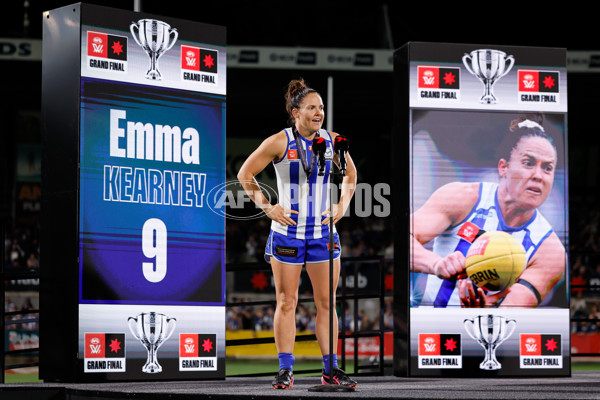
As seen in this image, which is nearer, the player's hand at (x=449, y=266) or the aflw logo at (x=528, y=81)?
the player's hand at (x=449, y=266)

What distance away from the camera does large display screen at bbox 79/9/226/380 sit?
19.2 feet

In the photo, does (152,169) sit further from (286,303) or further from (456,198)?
(456,198)

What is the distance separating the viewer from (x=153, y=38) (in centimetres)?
618

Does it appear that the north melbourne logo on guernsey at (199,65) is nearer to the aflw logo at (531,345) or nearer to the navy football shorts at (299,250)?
the navy football shorts at (299,250)

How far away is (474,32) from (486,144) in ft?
56.2

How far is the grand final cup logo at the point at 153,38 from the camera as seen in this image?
6.12 metres

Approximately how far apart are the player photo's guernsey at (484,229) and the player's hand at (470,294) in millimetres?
39

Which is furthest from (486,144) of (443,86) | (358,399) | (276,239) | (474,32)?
(474,32)

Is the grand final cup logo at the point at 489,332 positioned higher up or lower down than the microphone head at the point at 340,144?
lower down

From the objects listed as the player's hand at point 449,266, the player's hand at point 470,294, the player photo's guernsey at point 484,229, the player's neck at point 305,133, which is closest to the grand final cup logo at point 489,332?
the player's hand at point 470,294

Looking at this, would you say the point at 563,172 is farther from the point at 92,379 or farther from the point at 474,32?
the point at 474,32

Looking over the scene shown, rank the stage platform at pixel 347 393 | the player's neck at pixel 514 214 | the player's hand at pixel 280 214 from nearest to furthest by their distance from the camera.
Answer: the stage platform at pixel 347 393 → the player's hand at pixel 280 214 → the player's neck at pixel 514 214

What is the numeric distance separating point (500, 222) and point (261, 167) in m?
2.25

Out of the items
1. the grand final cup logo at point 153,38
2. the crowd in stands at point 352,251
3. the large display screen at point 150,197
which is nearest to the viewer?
the large display screen at point 150,197
